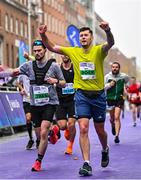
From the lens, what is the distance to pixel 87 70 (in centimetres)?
837

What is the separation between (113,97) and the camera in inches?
552

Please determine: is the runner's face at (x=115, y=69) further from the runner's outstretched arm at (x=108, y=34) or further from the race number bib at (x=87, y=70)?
the runner's outstretched arm at (x=108, y=34)

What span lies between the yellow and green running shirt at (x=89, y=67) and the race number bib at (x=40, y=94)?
75 centimetres

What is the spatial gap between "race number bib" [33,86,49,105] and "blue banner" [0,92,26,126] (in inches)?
330

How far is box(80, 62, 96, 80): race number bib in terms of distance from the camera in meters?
8.37

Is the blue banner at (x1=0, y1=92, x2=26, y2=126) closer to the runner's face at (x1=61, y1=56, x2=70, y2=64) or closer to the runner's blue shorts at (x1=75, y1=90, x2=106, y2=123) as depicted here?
the runner's face at (x1=61, y1=56, x2=70, y2=64)

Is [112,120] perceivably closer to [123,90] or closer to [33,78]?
[123,90]

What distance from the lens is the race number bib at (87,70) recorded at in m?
8.37

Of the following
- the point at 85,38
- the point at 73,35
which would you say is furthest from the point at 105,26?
the point at 73,35

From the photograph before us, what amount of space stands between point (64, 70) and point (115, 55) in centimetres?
15203

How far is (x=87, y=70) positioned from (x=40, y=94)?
3.44 feet

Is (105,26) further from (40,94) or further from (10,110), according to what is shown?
(10,110)

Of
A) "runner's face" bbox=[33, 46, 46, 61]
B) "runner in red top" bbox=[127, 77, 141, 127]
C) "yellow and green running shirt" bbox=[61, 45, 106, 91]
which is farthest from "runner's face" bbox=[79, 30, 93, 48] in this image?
"runner in red top" bbox=[127, 77, 141, 127]

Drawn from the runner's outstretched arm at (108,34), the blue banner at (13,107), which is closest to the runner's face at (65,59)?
the runner's outstretched arm at (108,34)
